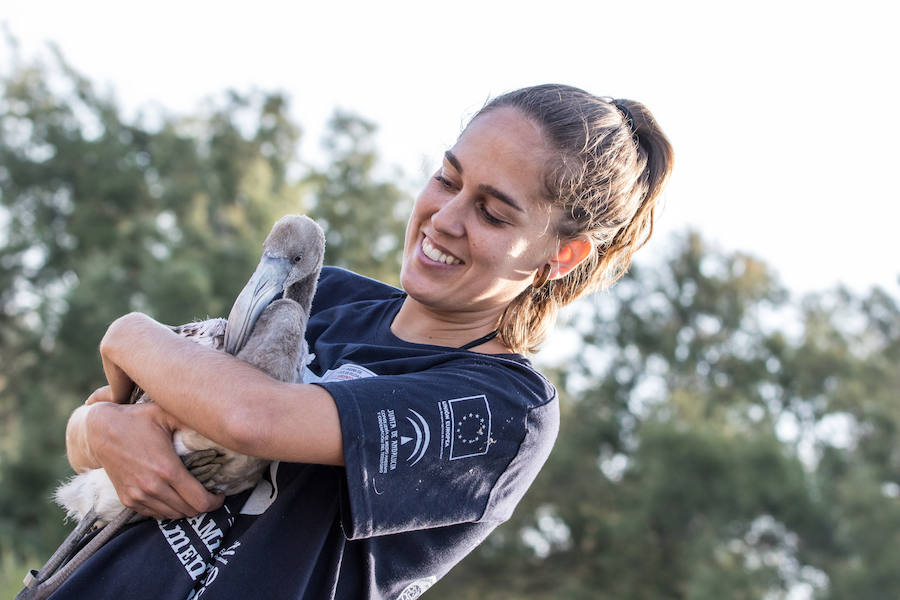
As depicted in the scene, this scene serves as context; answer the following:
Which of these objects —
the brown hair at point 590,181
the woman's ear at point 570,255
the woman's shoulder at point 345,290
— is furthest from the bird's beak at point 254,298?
the woman's ear at point 570,255

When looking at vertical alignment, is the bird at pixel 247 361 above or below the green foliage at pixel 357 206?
above

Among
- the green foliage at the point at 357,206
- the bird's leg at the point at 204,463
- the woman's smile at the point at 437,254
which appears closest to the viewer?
the bird's leg at the point at 204,463

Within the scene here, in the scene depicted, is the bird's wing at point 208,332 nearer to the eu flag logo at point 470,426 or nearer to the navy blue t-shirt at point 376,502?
the navy blue t-shirt at point 376,502

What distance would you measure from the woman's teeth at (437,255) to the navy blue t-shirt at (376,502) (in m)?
0.24

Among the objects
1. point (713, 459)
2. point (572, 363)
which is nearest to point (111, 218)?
point (572, 363)

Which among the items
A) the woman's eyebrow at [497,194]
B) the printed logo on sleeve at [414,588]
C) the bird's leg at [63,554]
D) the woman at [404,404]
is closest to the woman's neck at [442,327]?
the woman at [404,404]

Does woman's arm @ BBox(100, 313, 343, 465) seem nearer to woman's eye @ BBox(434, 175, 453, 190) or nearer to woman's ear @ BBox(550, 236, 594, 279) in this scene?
woman's eye @ BBox(434, 175, 453, 190)

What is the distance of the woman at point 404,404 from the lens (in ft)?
6.18

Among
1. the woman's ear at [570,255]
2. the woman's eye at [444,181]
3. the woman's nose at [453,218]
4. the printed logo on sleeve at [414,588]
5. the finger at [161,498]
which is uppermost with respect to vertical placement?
the woman's eye at [444,181]

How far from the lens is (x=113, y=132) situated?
22.7 m

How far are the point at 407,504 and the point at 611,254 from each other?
1.12 m

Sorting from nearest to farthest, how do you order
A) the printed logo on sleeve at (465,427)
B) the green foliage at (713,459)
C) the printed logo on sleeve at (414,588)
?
the printed logo on sleeve at (465,427)
the printed logo on sleeve at (414,588)
the green foliage at (713,459)

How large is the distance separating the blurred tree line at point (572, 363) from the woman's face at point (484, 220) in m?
9.53

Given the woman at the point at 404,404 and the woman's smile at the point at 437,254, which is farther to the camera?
the woman's smile at the point at 437,254
